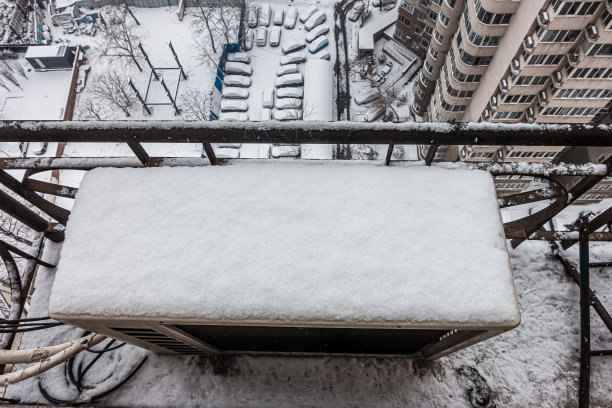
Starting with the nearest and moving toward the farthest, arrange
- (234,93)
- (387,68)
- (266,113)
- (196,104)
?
(196,104) → (266,113) → (234,93) → (387,68)

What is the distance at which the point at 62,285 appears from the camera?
9.89ft

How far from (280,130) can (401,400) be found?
12.8ft

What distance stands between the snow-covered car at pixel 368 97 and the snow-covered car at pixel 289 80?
→ 393cm

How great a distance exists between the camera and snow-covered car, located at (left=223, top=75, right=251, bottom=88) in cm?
2356

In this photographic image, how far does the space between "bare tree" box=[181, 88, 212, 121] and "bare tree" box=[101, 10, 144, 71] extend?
14.5 ft

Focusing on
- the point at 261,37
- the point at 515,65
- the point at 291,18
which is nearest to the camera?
the point at 515,65

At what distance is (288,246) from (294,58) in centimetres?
2352

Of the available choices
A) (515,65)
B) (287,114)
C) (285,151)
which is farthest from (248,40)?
(515,65)

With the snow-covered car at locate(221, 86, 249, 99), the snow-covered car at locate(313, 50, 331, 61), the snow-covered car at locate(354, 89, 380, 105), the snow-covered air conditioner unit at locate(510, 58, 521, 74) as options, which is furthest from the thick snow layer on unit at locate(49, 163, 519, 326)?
the snow-covered car at locate(313, 50, 331, 61)

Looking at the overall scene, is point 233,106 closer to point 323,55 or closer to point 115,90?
point 323,55

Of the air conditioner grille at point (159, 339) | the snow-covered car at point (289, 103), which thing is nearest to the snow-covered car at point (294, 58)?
the snow-covered car at point (289, 103)

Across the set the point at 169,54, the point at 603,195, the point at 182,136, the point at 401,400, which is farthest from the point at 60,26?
the point at 603,195

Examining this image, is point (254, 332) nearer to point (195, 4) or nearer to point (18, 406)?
point (18, 406)

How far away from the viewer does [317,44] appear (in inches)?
980
